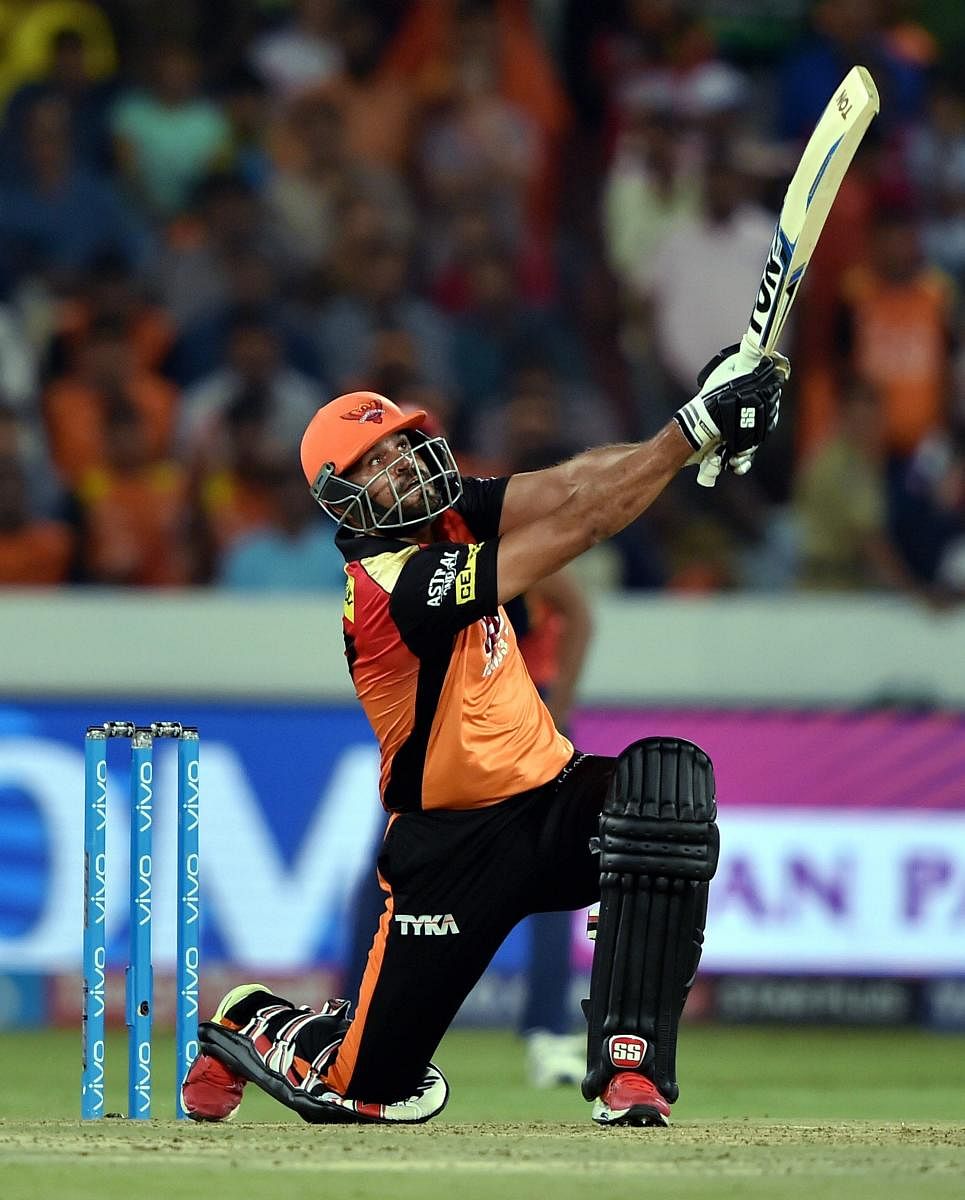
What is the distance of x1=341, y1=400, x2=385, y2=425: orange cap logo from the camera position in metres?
5.66

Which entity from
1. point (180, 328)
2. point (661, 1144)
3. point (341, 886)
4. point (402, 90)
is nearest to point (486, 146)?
point (402, 90)

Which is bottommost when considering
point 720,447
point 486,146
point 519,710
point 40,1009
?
point 40,1009

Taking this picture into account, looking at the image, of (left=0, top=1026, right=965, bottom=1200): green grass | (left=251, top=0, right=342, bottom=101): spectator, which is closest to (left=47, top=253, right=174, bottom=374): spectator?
(left=251, top=0, right=342, bottom=101): spectator

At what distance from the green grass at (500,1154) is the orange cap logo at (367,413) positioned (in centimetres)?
166

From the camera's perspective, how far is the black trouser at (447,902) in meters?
5.53

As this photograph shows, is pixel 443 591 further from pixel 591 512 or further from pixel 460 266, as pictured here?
pixel 460 266

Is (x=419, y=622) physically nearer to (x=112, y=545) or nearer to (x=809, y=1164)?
(x=809, y=1164)

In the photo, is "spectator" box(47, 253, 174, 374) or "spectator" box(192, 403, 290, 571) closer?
"spectator" box(192, 403, 290, 571)

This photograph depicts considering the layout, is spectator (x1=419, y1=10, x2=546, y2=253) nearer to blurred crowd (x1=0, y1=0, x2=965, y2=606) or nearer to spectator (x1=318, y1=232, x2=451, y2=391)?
Answer: blurred crowd (x1=0, y1=0, x2=965, y2=606)

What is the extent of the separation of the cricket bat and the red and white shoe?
1.38 metres

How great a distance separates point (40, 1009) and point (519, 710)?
13.2ft

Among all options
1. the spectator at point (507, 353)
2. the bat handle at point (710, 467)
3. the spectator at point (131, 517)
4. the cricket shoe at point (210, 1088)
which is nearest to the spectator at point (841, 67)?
the spectator at point (507, 353)

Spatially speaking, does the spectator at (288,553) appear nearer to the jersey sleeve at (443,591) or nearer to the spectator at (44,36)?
the spectator at (44,36)

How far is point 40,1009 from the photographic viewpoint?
29.6ft
